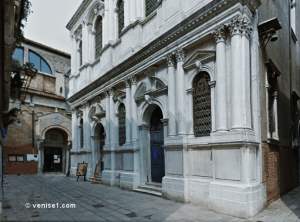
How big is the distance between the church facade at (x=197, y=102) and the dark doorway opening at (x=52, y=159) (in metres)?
9.59

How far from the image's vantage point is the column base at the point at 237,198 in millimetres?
5992

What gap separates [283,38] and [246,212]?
797cm

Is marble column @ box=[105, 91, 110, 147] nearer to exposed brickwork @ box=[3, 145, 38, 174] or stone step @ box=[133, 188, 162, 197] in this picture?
stone step @ box=[133, 188, 162, 197]

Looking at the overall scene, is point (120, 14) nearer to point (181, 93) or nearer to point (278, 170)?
point (181, 93)

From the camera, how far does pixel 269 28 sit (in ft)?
23.6

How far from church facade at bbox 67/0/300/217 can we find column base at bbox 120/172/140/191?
40 millimetres

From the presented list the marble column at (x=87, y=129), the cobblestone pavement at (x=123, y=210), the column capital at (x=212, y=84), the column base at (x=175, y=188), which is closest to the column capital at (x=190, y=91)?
the column capital at (x=212, y=84)

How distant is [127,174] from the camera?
1039 centimetres

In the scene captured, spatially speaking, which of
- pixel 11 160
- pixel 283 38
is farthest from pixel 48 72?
pixel 283 38

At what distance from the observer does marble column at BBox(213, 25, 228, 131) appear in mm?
6762

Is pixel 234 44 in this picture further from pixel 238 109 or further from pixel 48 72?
pixel 48 72

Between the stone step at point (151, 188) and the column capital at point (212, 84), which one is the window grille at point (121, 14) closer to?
the column capital at point (212, 84)

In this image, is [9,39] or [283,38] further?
[283,38]

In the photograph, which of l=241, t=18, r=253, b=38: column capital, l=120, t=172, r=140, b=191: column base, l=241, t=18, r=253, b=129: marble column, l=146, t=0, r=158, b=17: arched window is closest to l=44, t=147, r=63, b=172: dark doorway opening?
l=120, t=172, r=140, b=191: column base
